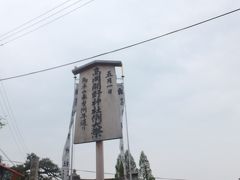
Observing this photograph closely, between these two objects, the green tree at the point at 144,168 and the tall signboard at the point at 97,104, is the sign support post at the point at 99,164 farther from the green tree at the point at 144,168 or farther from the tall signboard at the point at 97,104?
the green tree at the point at 144,168

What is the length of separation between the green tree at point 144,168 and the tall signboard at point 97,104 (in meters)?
15.7

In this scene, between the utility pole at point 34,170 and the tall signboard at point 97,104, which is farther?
the utility pole at point 34,170

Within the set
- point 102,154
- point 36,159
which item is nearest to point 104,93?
point 102,154

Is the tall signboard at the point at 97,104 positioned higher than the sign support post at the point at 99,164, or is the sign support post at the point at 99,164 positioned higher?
the tall signboard at the point at 97,104

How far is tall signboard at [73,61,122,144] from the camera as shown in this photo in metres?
8.27

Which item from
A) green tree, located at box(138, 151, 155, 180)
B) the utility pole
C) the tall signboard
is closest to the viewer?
the tall signboard

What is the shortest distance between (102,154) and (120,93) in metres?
1.88

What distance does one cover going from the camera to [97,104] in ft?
28.8

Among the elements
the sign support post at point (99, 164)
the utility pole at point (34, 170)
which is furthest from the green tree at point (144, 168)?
the sign support post at point (99, 164)

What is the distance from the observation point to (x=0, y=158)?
Answer: 22.4 meters

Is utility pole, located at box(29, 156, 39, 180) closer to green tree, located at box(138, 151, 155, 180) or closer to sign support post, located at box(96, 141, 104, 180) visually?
sign support post, located at box(96, 141, 104, 180)

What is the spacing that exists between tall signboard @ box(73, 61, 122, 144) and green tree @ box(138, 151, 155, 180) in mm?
15713

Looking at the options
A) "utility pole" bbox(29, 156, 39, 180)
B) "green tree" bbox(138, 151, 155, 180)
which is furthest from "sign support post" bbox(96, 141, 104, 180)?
"green tree" bbox(138, 151, 155, 180)

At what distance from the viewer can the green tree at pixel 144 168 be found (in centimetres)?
2342
